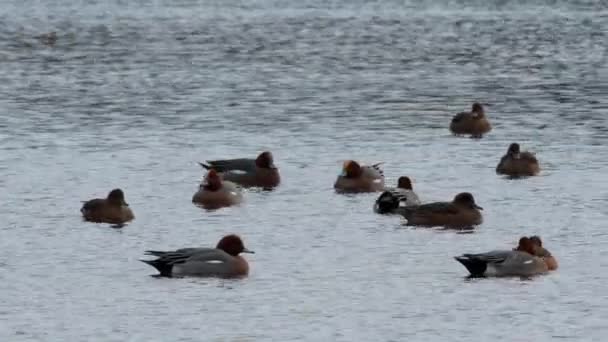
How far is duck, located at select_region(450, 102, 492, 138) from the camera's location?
45.4 metres

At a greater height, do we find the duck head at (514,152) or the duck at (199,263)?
the duck head at (514,152)

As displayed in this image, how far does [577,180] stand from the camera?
36062mm

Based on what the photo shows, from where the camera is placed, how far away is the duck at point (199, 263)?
2580cm

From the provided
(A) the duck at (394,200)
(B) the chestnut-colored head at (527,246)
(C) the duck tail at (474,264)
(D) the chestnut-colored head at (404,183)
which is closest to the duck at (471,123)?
(D) the chestnut-colored head at (404,183)

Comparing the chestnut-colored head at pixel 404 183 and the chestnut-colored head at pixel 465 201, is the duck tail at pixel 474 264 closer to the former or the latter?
the chestnut-colored head at pixel 465 201

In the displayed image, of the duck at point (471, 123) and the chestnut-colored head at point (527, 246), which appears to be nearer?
the chestnut-colored head at point (527, 246)

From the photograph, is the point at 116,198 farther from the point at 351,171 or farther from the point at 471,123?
the point at 471,123

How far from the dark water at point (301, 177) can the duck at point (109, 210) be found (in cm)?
32

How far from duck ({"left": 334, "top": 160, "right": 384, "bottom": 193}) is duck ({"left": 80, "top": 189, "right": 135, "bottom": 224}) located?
531cm

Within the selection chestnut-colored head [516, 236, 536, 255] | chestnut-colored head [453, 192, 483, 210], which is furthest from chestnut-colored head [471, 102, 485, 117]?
chestnut-colored head [516, 236, 536, 255]

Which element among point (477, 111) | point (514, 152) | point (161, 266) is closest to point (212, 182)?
point (514, 152)

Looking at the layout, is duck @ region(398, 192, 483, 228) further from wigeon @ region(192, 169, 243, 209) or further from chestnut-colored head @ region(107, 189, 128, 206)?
chestnut-colored head @ region(107, 189, 128, 206)

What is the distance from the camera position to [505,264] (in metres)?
26.0

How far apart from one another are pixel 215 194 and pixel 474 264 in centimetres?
866
